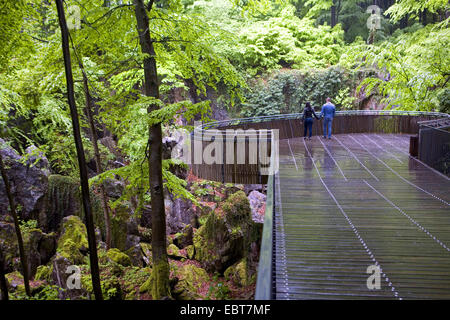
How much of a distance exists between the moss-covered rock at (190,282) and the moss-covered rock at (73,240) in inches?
143

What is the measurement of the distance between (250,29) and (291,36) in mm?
3461

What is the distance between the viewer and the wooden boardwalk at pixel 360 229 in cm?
464

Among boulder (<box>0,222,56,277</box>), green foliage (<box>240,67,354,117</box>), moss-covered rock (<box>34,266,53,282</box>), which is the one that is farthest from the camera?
green foliage (<box>240,67,354,117</box>)

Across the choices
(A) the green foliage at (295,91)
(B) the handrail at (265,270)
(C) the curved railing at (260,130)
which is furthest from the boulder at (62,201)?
(A) the green foliage at (295,91)

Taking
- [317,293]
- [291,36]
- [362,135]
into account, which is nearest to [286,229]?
[317,293]

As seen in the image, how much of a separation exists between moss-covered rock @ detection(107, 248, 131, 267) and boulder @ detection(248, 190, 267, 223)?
6.19m

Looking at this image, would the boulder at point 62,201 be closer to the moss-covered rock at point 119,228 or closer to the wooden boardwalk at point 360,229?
the moss-covered rock at point 119,228

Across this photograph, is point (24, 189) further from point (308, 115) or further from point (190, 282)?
point (308, 115)

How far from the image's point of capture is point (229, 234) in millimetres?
12336

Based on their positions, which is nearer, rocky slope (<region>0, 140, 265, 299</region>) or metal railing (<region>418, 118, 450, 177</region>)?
metal railing (<region>418, 118, 450, 177</region>)

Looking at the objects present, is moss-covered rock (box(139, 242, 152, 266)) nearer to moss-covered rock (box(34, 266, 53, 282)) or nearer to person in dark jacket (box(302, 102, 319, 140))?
moss-covered rock (box(34, 266, 53, 282))

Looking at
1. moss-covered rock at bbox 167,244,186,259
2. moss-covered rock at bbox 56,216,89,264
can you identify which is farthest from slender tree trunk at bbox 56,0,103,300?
moss-covered rock at bbox 167,244,186,259

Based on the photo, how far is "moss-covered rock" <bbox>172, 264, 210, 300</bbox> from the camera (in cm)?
1001

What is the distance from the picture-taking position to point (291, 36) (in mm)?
26031
